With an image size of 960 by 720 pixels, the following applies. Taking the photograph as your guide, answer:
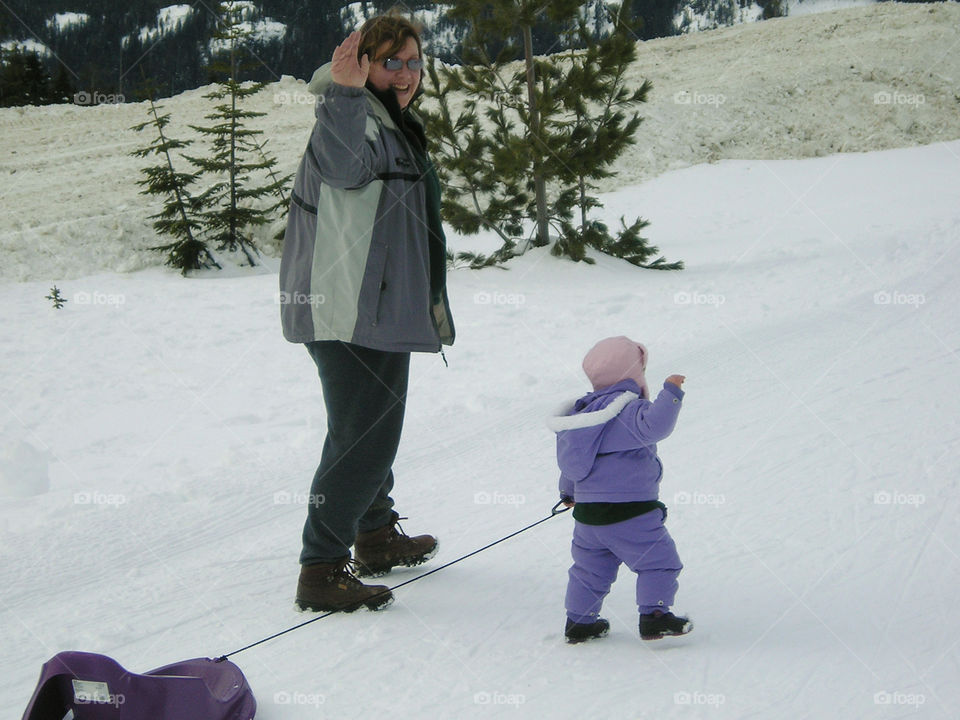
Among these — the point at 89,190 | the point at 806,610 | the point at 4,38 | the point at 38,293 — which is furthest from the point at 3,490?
the point at 4,38

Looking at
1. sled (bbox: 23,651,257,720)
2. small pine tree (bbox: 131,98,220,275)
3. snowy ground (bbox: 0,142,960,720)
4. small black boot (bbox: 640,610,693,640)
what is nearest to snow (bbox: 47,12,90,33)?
small pine tree (bbox: 131,98,220,275)

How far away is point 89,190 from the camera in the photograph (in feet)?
42.0

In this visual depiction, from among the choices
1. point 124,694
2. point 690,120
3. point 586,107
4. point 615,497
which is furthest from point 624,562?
point 690,120

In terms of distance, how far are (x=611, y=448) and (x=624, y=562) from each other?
13.7 inches

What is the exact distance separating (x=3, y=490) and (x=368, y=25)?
324 cm

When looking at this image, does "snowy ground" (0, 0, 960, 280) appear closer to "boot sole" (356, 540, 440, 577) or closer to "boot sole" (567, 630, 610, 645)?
"boot sole" (356, 540, 440, 577)

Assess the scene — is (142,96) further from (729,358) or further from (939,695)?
(939,695)

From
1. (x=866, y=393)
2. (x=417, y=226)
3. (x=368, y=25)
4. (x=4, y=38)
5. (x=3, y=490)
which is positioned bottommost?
(x=3, y=490)

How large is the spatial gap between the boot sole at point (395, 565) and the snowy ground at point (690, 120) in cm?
822

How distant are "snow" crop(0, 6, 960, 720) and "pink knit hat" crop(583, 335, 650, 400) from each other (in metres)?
0.80

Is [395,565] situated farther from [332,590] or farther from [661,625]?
[661,625]

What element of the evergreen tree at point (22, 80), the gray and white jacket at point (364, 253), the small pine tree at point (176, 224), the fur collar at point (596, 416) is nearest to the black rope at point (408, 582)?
the fur collar at point (596, 416)

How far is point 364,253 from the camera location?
2750mm

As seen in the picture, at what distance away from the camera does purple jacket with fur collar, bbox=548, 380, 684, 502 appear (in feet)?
8.45
